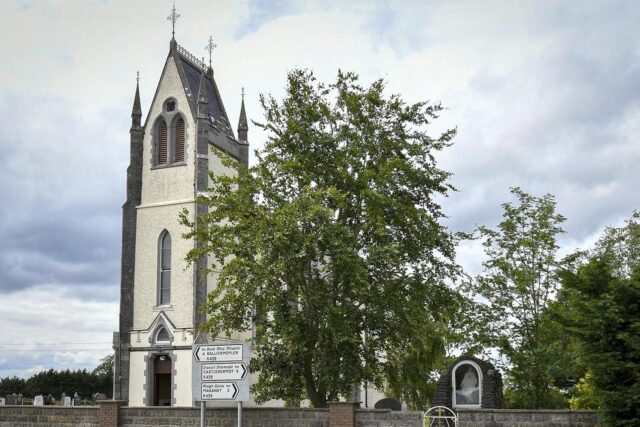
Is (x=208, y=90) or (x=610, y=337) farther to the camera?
(x=208, y=90)

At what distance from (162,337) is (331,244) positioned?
1471cm

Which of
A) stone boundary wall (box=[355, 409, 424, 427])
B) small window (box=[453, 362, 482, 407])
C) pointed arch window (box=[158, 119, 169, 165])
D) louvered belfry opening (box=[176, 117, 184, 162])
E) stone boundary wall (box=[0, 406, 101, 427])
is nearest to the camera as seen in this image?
stone boundary wall (box=[355, 409, 424, 427])

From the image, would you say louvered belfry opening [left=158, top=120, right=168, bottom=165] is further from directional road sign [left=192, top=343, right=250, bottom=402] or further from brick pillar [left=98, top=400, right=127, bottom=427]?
directional road sign [left=192, top=343, right=250, bottom=402]

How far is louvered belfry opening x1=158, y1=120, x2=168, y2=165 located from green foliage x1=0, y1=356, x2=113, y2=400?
1516 inches

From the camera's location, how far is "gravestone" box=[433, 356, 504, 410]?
25.9m

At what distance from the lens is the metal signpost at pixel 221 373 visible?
1786cm

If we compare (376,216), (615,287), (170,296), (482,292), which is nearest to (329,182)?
(376,216)

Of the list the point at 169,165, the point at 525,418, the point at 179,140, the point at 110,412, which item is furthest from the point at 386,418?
the point at 179,140

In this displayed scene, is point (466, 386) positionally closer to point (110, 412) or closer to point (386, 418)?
point (386, 418)

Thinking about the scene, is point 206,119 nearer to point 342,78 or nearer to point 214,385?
point 342,78

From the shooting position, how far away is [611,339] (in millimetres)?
16891

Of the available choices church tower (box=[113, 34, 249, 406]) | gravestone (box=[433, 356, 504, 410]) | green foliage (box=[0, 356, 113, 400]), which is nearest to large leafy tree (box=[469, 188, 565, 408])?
gravestone (box=[433, 356, 504, 410])

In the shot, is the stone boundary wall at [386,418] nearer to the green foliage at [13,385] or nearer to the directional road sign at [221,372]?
the directional road sign at [221,372]

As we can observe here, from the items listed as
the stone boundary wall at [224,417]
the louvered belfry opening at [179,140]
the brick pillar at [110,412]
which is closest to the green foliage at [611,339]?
the stone boundary wall at [224,417]
